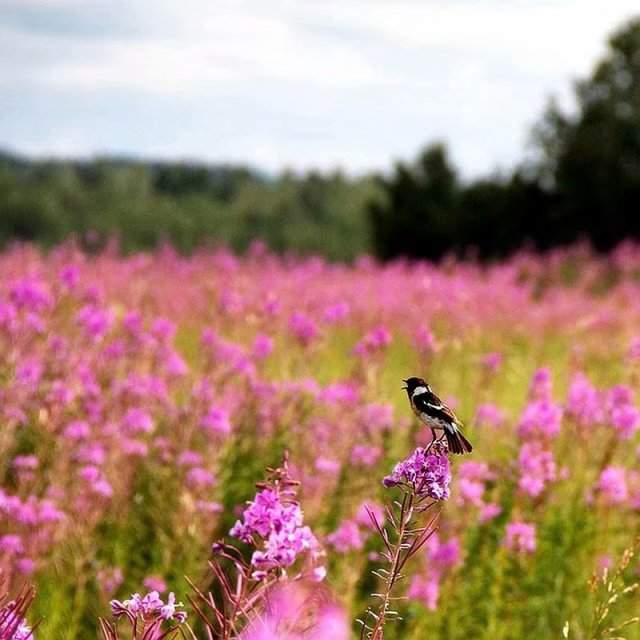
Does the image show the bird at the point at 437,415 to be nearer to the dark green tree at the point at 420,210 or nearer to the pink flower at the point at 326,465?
the pink flower at the point at 326,465

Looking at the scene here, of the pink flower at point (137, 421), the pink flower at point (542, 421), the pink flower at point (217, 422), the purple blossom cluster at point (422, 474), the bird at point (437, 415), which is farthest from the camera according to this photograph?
the pink flower at point (137, 421)

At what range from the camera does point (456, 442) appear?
175 cm

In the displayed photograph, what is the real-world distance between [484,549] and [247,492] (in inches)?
45.1

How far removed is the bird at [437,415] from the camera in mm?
1749

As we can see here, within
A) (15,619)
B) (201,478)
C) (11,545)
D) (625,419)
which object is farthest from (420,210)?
(15,619)

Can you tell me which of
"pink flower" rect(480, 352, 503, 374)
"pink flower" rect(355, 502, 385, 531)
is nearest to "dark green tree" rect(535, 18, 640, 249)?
"pink flower" rect(480, 352, 503, 374)

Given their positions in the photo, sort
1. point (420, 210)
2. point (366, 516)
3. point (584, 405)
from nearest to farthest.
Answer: point (366, 516)
point (584, 405)
point (420, 210)

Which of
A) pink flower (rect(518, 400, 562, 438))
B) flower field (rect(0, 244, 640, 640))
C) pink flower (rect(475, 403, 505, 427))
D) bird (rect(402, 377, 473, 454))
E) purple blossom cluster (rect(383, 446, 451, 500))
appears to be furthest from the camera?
pink flower (rect(475, 403, 505, 427))

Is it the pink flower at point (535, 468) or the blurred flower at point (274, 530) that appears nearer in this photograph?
the blurred flower at point (274, 530)

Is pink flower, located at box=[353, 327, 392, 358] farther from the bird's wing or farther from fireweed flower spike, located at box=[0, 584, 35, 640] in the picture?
fireweed flower spike, located at box=[0, 584, 35, 640]

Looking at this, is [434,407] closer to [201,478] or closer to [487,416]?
[201,478]

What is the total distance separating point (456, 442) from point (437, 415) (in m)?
0.07

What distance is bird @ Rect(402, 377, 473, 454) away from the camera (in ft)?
5.74

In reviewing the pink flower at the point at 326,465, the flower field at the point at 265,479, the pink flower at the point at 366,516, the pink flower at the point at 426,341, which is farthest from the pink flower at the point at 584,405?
the pink flower at the point at 326,465
